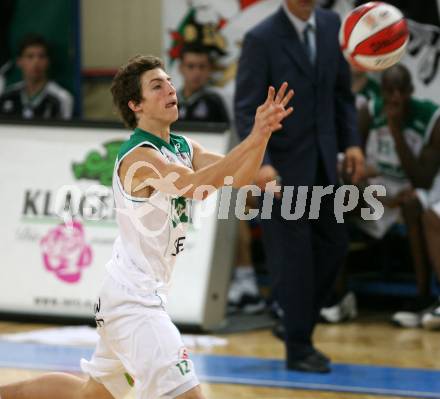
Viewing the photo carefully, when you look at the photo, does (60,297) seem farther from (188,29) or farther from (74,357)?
(188,29)

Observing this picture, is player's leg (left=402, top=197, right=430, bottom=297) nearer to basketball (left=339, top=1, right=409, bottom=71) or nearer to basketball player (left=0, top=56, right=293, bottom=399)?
basketball (left=339, top=1, right=409, bottom=71)

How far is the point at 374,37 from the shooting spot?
591 cm

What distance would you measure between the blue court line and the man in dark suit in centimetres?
19

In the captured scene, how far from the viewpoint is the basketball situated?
19.3 feet

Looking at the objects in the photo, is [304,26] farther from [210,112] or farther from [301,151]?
[210,112]

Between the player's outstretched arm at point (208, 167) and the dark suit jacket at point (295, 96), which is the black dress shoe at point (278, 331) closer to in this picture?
the dark suit jacket at point (295, 96)

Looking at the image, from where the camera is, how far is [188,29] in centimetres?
950

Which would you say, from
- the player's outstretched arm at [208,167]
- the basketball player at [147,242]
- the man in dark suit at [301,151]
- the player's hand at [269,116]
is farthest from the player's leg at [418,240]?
the player's hand at [269,116]

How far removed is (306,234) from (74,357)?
5.91ft

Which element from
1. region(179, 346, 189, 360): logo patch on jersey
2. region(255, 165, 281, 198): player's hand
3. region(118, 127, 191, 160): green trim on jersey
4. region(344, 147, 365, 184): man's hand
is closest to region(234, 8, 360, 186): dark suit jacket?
region(344, 147, 365, 184): man's hand

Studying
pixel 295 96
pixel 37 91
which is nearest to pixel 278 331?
pixel 295 96

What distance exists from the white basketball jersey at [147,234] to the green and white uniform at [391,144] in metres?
4.24

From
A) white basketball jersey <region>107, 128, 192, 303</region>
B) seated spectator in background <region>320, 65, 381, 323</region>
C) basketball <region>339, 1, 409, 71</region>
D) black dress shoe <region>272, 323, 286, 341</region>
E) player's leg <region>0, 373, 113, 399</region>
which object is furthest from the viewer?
seated spectator in background <region>320, 65, 381, 323</region>

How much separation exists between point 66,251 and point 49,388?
11.4ft
